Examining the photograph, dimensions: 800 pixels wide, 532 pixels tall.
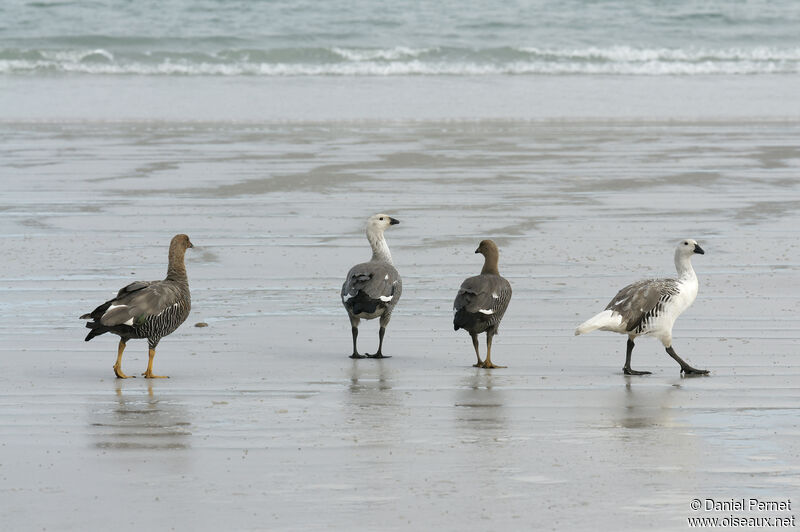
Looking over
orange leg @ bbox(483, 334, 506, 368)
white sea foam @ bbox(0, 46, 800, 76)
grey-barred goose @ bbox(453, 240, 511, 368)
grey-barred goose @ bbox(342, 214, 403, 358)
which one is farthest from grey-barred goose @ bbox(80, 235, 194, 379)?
white sea foam @ bbox(0, 46, 800, 76)

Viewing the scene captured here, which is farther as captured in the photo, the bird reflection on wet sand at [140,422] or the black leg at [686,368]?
the black leg at [686,368]

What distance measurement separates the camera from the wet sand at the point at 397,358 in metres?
6.40

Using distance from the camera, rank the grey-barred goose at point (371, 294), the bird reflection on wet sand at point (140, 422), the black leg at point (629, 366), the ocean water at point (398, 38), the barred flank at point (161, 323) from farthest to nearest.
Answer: the ocean water at point (398, 38) → the grey-barred goose at point (371, 294) → the black leg at point (629, 366) → the barred flank at point (161, 323) → the bird reflection on wet sand at point (140, 422)

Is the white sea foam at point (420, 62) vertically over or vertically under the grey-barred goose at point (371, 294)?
over

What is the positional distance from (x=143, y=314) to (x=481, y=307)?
94.8 inches

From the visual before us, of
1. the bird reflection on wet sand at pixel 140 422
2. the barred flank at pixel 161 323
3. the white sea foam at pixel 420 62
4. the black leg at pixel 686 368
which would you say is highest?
the white sea foam at pixel 420 62

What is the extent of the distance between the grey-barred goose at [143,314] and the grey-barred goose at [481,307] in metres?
2.01

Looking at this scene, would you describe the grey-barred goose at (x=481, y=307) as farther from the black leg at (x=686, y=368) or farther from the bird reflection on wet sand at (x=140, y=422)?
the bird reflection on wet sand at (x=140, y=422)

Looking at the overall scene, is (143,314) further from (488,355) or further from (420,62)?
(420,62)

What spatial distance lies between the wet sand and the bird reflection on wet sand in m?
0.03

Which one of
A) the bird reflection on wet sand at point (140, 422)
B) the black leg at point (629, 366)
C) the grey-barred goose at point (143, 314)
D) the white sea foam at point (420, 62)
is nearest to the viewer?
the bird reflection on wet sand at point (140, 422)

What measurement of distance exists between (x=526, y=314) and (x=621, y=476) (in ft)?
14.7

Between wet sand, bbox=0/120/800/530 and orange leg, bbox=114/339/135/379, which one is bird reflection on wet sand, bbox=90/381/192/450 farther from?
orange leg, bbox=114/339/135/379

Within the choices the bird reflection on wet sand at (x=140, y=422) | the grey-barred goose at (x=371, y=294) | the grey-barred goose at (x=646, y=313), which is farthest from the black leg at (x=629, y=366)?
the bird reflection on wet sand at (x=140, y=422)
